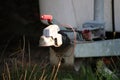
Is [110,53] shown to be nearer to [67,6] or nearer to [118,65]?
[118,65]

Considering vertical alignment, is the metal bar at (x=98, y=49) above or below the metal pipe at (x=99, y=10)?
below

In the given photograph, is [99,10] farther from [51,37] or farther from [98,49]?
[51,37]

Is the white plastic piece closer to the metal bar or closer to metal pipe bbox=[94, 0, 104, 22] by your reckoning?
the metal bar

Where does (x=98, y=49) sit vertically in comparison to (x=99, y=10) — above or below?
below

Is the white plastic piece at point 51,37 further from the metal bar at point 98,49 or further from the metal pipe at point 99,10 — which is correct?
the metal pipe at point 99,10

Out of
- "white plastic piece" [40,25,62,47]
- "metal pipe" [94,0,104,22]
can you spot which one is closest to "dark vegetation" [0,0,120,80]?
"metal pipe" [94,0,104,22]

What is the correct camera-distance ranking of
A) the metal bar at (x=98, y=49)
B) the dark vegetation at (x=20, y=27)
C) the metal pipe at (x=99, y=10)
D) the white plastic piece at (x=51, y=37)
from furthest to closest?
the dark vegetation at (x=20, y=27) → the metal pipe at (x=99, y=10) → the metal bar at (x=98, y=49) → the white plastic piece at (x=51, y=37)

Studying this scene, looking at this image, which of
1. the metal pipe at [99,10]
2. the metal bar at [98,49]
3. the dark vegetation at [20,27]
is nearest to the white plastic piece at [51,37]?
the metal bar at [98,49]

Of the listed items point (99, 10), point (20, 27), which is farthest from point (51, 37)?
point (20, 27)

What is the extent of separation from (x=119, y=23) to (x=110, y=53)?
35cm

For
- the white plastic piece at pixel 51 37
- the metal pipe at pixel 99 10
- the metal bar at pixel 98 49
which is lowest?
the metal bar at pixel 98 49

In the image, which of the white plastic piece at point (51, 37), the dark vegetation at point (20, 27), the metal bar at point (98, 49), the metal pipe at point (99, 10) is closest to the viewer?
the white plastic piece at point (51, 37)

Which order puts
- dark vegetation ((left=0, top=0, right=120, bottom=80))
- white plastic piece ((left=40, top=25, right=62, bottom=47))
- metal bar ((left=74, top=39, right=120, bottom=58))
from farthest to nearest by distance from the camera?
dark vegetation ((left=0, top=0, right=120, bottom=80)), metal bar ((left=74, top=39, right=120, bottom=58)), white plastic piece ((left=40, top=25, right=62, bottom=47))

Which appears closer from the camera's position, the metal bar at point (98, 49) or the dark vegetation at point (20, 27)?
the metal bar at point (98, 49)
